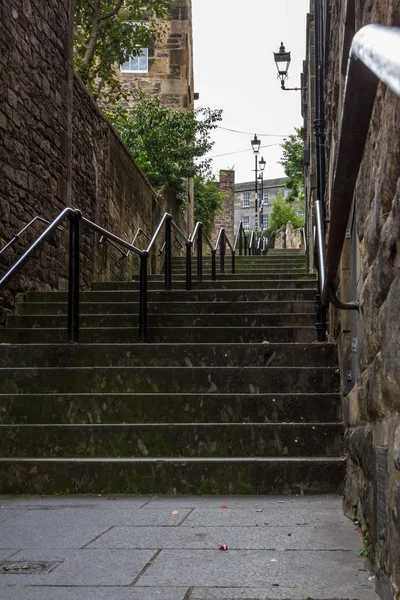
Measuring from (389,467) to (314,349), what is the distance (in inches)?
131

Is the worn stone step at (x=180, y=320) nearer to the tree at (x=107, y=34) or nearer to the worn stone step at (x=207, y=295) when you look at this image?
the worn stone step at (x=207, y=295)

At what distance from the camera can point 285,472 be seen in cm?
425

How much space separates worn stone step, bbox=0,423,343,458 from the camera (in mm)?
4520

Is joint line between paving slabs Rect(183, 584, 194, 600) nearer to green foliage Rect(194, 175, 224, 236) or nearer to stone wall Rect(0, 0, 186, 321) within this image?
stone wall Rect(0, 0, 186, 321)

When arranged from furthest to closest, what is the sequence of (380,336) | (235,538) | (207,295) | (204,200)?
(204,200) < (207,295) < (235,538) < (380,336)

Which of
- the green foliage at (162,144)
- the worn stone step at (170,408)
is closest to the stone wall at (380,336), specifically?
the worn stone step at (170,408)

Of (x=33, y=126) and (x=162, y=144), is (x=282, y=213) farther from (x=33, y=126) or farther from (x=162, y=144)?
(x=33, y=126)

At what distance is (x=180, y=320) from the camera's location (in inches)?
267

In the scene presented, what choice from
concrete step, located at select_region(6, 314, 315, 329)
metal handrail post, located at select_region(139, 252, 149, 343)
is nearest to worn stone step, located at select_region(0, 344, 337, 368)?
metal handrail post, located at select_region(139, 252, 149, 343)

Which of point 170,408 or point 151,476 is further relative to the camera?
point 170,408

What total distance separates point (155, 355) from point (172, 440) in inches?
44.6

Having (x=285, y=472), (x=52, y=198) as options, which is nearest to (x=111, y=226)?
(x=52, y=198)

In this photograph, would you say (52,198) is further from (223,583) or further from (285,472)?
(223,583)

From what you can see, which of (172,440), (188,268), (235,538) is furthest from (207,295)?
(235,538)
